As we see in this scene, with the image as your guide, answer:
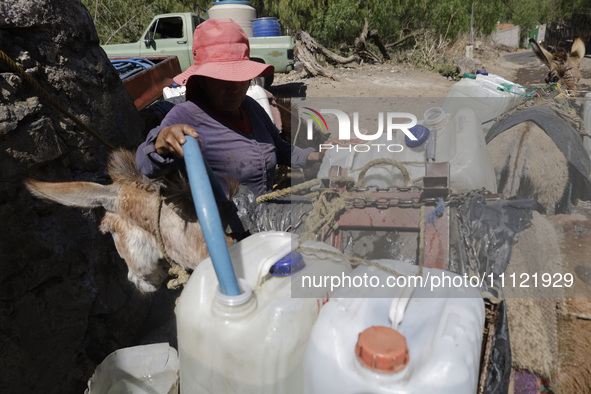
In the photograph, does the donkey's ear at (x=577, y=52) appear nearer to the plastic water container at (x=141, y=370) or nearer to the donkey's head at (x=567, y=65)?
the donkey's head at (x=567, y=65)

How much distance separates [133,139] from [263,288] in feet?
8.29

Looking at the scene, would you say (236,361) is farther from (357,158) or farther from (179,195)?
(357,158)

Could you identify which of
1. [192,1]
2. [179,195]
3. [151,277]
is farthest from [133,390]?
[192,1]

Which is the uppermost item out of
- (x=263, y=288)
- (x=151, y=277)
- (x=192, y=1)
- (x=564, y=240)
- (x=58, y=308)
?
(x=192, y=1)

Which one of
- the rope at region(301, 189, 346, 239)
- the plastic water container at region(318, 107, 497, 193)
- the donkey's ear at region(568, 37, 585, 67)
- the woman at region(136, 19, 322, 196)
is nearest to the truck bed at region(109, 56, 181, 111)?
the woman at region(136, 19, 322, 196)

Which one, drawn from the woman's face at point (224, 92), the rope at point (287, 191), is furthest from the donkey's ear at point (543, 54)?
the rope at point (287, 191)

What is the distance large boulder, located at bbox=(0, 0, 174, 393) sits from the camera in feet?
6.73

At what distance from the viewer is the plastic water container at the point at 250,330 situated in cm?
87

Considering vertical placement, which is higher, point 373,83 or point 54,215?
point 54,215

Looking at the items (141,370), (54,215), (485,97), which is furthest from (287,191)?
(485,97)

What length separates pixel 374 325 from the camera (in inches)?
31.9

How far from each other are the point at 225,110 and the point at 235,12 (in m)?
9.35

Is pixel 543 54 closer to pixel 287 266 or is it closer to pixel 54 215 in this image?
pixel 287 266

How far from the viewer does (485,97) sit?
3932 mm
